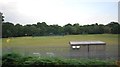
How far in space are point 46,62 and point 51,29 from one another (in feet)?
1.98

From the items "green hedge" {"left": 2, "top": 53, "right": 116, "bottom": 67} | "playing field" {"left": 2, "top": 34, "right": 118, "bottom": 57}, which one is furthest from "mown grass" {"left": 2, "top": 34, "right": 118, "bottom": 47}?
"green hedge" {"left": 2, "top": 53, "right": 116, "bottom": 67}

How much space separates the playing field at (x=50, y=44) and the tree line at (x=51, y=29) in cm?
7

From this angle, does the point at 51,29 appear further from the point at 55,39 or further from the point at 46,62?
the point at 46,62

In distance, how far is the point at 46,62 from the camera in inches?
115

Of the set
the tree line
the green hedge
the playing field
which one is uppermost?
the tree line

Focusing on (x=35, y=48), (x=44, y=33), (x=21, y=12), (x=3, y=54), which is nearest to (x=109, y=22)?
(x=44, y=33)

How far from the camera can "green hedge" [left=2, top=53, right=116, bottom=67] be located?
2861 millimetres

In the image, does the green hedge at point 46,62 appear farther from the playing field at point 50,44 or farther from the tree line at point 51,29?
the tree line at point 51,29

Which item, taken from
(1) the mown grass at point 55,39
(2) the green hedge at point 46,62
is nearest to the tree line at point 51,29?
(1) the mown grass at point 55,39

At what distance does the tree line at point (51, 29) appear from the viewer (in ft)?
9.96

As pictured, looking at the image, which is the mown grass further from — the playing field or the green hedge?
the green hedge

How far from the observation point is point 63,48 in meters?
3.09

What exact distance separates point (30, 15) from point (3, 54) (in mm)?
829

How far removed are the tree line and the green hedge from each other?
408 mm
